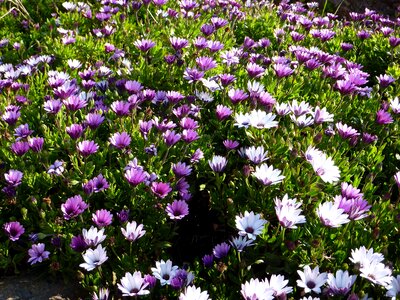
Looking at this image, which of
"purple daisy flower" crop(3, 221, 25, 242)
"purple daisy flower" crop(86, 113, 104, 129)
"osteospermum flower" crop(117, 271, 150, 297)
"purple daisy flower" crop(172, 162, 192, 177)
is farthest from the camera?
"purple daisy flower" crop(86, 113, 104, 129)

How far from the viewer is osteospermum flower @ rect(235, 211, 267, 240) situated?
230cm

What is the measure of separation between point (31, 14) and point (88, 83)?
2723 mm

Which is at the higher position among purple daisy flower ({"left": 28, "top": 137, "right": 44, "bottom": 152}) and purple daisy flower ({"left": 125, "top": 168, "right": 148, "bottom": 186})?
purple daisy flower ({"left": 28, "top": 137, "right": 44, "bottom": 152})

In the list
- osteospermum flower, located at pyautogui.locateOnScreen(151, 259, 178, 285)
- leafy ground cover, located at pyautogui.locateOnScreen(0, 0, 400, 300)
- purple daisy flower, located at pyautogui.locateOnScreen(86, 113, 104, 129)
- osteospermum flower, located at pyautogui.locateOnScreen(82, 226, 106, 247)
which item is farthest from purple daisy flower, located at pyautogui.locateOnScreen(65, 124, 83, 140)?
osteospermum flower, located at pyautogui.locateOnScreen(151, 259, 178, 285)

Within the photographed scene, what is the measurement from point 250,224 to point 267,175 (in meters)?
0.31

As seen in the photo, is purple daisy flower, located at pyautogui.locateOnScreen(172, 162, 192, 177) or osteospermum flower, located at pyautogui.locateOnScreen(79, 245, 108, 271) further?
purple daisy flower, located at pyautogui.locateOnScreen(172, 162, 192, 177)

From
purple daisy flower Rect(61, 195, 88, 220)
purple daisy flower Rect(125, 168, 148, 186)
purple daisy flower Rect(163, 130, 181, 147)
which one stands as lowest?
purple daisy flower Rect(61, 195, 88, 220)

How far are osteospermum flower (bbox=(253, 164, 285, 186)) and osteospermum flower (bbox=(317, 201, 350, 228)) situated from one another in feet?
0.92

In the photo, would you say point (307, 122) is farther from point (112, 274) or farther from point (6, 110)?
point (6, 110)

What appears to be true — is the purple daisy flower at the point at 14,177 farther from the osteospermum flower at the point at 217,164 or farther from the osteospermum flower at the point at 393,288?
the osteospermum flower at the point at 393,288

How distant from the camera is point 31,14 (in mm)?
5609

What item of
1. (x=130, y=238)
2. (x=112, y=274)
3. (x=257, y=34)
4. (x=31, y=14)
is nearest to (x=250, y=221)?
(x=130, y=238)

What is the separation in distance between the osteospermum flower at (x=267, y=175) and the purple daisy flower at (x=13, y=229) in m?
1.34

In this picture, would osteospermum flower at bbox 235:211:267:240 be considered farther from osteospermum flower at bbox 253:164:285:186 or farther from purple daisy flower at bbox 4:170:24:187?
purple daisy flower at bbox 4:170:24:187
